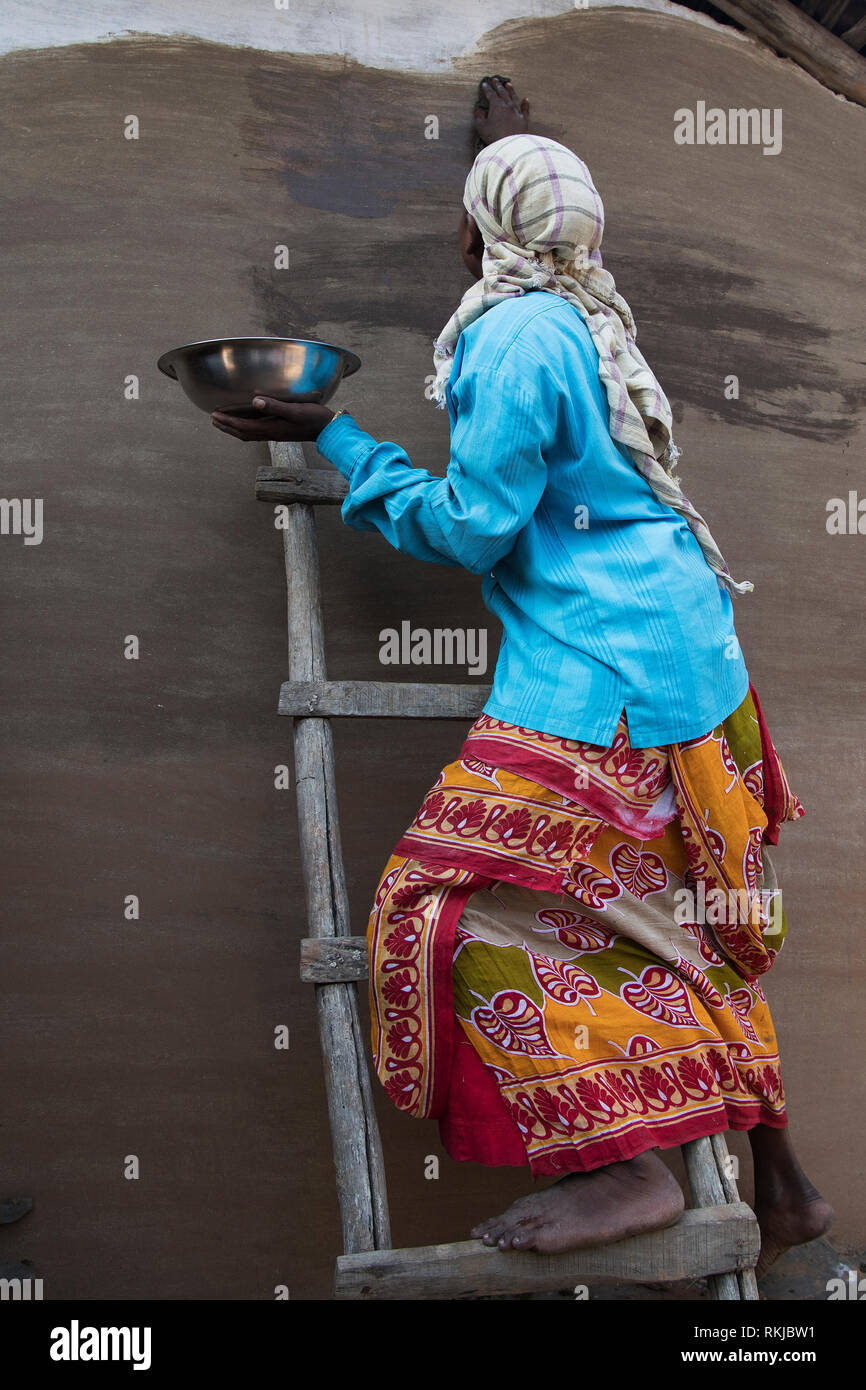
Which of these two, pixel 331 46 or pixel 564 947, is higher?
pixel 331 46

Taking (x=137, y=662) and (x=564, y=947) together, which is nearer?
(x=564, y=947)

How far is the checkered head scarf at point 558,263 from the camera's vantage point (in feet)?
6.01

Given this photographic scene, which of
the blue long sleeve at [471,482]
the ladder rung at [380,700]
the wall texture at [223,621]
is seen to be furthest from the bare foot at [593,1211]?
the blue long sleeve at [471,482]

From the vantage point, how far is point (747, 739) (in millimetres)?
1972

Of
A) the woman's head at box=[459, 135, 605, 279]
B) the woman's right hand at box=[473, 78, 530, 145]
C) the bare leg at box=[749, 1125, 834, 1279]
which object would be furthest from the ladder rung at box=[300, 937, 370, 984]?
the woman's right hand at box=[473, 78, 530, 145]

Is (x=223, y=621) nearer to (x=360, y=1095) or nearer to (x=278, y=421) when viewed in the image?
(x=278, y=421)

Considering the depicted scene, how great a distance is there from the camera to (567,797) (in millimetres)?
1791

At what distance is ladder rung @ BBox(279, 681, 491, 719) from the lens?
2.05 metres

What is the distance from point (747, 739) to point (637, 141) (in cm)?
141

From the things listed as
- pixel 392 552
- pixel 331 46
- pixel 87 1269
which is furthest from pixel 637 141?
pixel 87 1269

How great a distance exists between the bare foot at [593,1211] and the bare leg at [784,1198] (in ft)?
1.16

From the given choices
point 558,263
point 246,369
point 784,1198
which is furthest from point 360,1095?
point 558,263

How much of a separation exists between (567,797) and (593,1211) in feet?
1.94

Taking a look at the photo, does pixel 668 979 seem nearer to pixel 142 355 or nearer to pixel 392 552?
pixel 392 552
